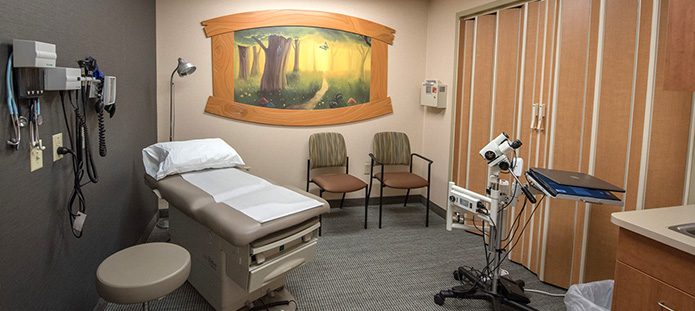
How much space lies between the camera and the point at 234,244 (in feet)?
6.69

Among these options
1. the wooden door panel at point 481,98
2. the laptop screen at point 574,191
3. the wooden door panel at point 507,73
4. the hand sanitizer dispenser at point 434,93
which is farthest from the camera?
the hand sanitizer dispenser at point 434,93

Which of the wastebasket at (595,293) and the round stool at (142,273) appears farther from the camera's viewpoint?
the wastebasket at (595,293)

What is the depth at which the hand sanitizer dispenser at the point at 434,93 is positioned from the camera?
4330mm

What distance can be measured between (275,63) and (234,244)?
2.58m

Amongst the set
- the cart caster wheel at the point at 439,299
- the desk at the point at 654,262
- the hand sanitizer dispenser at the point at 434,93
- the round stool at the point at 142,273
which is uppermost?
the hand sanitizer dispenser at the point at 434,93

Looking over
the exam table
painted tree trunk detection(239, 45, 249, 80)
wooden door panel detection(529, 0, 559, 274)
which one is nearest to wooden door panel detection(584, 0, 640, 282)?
wooden door panel detection(529, 0, 559, 274)

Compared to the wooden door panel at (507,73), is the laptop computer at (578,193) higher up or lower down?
lower down

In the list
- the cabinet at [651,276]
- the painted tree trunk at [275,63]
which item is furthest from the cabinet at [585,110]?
the painted tree trunk at [275,63]

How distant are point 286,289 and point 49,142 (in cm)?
160

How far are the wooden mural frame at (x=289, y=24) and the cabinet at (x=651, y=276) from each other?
297 centimetres

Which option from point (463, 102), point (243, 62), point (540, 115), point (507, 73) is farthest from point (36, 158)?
point (463, 102)

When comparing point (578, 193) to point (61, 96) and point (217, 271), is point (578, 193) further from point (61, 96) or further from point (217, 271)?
point (61, 96)

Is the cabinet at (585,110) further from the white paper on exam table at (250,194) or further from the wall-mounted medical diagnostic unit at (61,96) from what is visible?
the wall-mounted medical diagnostic unit at (61,96)

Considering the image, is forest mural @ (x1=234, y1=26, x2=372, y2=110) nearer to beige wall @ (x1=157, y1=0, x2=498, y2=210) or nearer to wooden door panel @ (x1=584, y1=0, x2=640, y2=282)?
beige wall @ (x1=157, y1=0, x2=498, y2=210)
